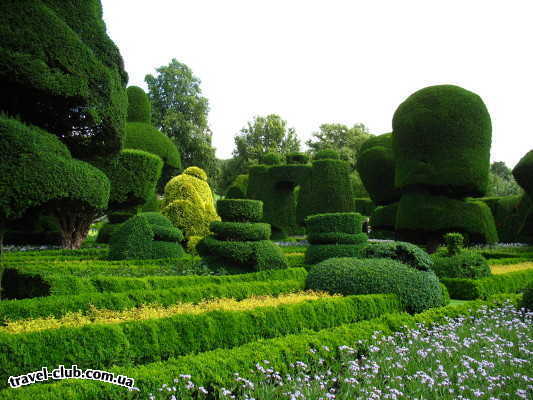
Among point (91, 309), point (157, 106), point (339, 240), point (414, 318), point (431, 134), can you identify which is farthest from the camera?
point (157, 106)

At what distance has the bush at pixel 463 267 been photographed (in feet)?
34.9

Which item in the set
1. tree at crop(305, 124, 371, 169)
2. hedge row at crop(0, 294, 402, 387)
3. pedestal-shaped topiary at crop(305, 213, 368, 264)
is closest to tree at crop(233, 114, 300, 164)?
tree at crop(305, 124, 371, 169)

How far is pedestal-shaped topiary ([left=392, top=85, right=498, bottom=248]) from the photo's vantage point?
16.5 m

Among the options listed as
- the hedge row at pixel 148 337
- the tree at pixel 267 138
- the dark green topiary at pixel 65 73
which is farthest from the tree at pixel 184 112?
the hedge row at pixel 148 337

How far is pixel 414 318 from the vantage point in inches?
270

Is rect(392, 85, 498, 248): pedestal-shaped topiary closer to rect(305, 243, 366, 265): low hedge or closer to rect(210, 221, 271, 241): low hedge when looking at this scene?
rect(305, 243, 366, 265): low hedge

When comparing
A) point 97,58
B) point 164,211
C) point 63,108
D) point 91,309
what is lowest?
point 91,309

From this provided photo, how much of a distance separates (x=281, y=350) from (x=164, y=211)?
502 inches

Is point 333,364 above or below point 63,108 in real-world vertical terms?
below

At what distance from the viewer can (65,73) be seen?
7383 millimetres

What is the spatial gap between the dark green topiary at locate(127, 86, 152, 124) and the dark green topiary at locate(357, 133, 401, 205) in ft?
40.0

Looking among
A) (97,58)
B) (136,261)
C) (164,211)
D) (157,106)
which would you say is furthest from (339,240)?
(157,106)

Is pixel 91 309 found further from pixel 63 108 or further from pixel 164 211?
pixel 164 211

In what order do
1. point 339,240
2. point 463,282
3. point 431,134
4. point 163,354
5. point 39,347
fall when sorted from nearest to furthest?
point 39,347, point 163,354, point 463,282, point 339,240, point 431,134
